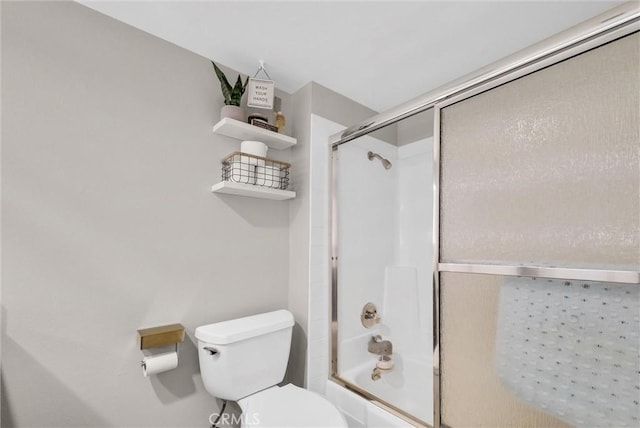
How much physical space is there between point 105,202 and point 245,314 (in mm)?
860

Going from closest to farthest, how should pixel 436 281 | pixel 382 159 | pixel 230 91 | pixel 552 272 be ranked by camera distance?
pixel 552 272
pixel 436 281
pixel 230 91
pixel 382 159

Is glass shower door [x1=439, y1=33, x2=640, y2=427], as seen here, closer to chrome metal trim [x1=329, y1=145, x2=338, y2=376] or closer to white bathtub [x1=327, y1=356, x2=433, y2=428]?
white bathtub [x1=327, y1=356, x2=433, y2=428]

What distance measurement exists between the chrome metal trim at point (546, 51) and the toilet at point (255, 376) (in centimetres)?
128

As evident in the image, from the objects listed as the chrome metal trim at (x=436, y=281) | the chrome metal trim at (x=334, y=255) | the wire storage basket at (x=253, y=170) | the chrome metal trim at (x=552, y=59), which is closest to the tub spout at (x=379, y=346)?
the chrome metal trim at (x=334, y=255)

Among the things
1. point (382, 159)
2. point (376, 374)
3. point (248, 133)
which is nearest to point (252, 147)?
point (248, 133)

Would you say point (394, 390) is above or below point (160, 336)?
below

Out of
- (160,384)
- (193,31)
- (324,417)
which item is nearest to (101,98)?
(193,31)

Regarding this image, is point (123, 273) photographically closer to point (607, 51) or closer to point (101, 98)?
point (101, 98)

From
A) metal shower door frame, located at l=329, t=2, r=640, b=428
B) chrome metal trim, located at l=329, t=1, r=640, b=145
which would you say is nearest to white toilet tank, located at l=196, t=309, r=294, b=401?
metal shower door frame, located at l=329, t=2, r=640, b=428

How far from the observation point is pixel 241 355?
53.6 inches

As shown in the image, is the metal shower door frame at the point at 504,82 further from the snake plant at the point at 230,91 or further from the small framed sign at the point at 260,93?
the snake plant at the point at 230,91

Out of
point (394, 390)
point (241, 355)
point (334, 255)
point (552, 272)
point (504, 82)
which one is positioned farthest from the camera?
point (394, 390)

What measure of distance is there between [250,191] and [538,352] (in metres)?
1.33

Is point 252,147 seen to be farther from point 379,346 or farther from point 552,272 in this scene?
point 379,346
